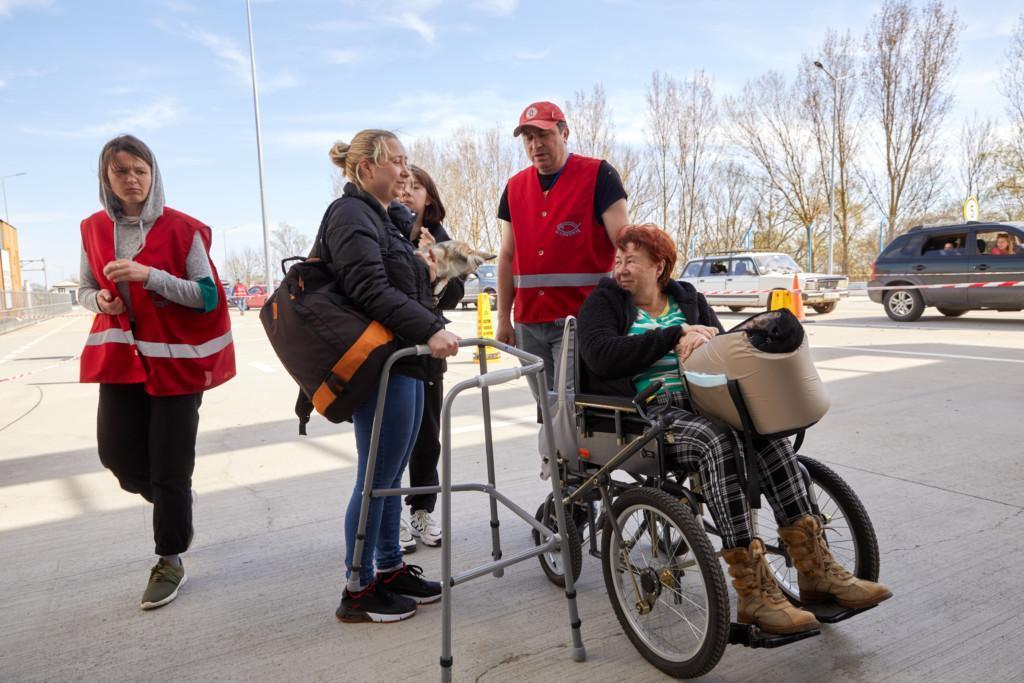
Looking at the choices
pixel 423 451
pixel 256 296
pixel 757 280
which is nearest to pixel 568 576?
pixel 423 451

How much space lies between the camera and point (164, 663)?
2477 mm

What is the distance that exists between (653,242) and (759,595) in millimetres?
1340

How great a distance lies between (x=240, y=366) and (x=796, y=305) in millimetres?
9248

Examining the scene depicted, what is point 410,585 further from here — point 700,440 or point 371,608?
point 700,440

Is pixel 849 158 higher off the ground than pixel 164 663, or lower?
higher

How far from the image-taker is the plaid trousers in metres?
2.22

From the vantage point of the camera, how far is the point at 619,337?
2.72 m

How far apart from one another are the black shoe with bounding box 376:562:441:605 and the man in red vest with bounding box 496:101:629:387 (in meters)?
1.15

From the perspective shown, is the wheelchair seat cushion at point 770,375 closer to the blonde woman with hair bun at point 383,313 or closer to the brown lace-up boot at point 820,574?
the brown lace-up boot at point 820,574

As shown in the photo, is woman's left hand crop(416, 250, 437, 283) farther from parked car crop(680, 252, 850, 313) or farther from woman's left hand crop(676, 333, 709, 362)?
parked car crop(680, 252, 850, 313)

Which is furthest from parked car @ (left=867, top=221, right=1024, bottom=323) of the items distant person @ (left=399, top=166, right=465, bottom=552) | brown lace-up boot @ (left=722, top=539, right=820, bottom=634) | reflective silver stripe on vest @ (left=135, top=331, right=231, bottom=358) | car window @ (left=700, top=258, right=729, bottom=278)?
reflective silver stripe on vest @ (left=135, top=331, right=231, bottom=358)

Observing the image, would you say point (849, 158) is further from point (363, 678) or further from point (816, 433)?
point (363, 678)

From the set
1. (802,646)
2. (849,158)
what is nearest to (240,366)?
(802,646)

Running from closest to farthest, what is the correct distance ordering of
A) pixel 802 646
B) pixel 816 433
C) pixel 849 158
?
pixel 802 646 → pixel 816 433 → pixel 849 158
